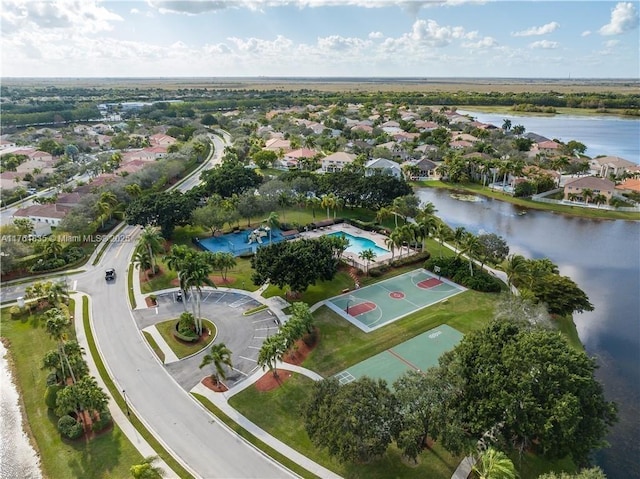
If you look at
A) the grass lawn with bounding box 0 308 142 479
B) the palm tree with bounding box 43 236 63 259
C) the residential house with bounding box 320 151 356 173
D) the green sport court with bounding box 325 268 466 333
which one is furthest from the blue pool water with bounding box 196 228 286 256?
the residential house with bounding box 320 151 356 173

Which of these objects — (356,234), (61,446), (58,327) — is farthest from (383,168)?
(61,446)

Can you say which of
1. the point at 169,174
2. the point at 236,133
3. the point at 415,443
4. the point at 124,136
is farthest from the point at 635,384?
the point at 124,136

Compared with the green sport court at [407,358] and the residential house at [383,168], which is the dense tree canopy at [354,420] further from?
the residential house at [383,168]

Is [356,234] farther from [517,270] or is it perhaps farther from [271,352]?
[271,352]

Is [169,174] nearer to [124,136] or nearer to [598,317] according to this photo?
[124,136]

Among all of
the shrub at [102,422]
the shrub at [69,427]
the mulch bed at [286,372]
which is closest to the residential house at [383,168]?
the mulch bed at [286,372]

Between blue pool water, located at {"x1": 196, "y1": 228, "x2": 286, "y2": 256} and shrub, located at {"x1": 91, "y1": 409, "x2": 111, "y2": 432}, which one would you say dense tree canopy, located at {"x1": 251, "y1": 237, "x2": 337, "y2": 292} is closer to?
blue pool water, located at {"x1": 196, "y1": 228, "x2": 286, "y2": 256}
